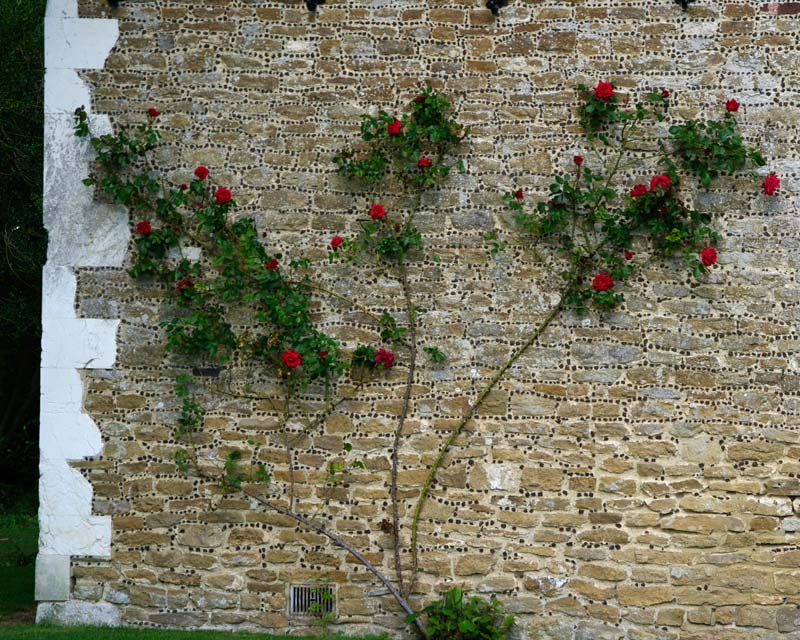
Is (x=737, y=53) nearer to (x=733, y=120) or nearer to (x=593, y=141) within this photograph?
(x=733, y=120)

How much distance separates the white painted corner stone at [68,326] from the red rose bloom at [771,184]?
3791mm

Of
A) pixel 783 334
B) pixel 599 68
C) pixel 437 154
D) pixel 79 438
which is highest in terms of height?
pixel 599 68

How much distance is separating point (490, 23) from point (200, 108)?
183 centimetres

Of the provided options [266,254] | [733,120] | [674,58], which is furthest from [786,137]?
[266,254]

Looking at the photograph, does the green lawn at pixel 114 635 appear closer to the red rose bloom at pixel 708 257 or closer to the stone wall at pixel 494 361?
the stone wall at pixel 494 361

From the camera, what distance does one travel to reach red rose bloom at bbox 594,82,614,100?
603 centimetres

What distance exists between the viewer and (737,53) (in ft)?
20.1

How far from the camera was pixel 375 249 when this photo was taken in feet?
20.0

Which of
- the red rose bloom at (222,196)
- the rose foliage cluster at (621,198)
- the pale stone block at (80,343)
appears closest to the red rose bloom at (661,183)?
the rose foliage cluster at (621,198)

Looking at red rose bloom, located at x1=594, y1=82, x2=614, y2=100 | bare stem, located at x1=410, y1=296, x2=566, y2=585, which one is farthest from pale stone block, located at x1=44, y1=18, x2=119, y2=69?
bare stem, located at x1=410, y1=296, x2=566, y2=585

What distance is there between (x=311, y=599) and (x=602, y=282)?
Result: 8.16 ft

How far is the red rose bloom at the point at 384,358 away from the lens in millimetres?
5938

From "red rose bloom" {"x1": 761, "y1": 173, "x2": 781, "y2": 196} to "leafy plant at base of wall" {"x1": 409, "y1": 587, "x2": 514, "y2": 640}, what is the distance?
9.35 ft

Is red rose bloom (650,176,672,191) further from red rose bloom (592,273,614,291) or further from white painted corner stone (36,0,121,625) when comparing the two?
white painted corner stone (36,0,121,625)
